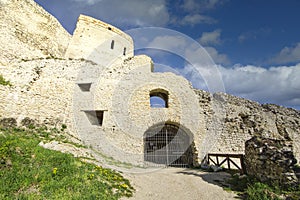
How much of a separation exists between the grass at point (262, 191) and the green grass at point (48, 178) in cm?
275

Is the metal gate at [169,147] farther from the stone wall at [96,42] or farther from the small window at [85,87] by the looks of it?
the stone wall at [96,42]

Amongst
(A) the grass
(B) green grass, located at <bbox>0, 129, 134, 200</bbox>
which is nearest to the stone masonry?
(B) green grass, located at <bbox>0, 129, 134, 200</bbox>

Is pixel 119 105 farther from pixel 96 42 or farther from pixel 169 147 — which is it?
pixel 96 42

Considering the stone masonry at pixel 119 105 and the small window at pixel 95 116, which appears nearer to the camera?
the stone masonry at pixel 119 105

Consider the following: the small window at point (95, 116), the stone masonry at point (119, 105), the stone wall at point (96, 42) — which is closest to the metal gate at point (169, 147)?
the stone masonry at point (119, 105)

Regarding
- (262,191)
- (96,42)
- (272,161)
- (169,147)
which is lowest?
(262,191)

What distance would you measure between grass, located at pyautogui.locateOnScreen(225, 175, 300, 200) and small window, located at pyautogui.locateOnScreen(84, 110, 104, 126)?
7.34m

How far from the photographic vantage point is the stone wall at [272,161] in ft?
15.4

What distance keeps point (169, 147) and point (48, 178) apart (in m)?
7.57

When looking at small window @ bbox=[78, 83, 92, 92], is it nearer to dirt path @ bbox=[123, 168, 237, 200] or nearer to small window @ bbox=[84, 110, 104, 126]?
small window @ bbox=[84, 110, 104, 126]

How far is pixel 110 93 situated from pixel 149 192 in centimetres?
666

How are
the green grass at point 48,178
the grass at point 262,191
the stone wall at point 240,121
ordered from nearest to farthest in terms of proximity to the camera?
the green grass at point 48,178 → the grass at point 262,191 → the stone wall at point 240,121

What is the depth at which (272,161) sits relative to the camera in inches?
197

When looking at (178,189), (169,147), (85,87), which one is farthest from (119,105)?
(178,189)
